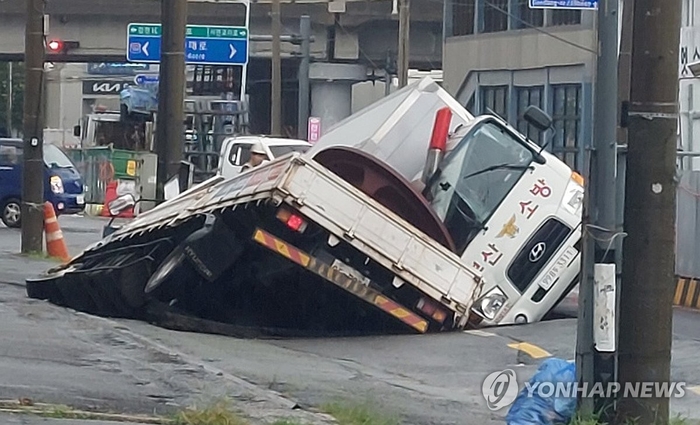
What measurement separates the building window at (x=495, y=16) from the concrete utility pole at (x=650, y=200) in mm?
25009

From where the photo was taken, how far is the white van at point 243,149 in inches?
983

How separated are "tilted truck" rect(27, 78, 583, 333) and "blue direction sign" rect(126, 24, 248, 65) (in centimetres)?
633

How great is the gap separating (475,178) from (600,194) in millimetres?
6016

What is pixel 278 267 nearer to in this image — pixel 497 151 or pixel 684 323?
pixel 497 151

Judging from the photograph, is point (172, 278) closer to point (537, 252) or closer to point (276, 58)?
point (537, 252)

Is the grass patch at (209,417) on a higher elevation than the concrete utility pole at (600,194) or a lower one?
lower

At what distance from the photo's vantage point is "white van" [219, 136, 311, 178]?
81.9 feet

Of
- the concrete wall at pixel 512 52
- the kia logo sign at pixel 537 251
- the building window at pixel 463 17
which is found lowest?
the kia logo sign at pixel 537 251

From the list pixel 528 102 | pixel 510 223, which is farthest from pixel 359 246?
pixel 528 102

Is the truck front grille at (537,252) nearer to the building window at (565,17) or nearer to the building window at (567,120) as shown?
the building window at (567,120)

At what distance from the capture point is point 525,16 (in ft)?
105

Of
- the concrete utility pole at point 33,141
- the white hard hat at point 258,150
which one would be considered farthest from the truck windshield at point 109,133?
the concrete utility pole at point 33,141

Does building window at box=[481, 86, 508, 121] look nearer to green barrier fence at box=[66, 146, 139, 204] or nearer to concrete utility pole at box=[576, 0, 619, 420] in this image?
green barrier fence at box=[66, 146, 139, 204]

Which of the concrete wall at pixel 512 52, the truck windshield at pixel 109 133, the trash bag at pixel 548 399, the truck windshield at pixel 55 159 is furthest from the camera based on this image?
the truck windshield at pixel 109 133
